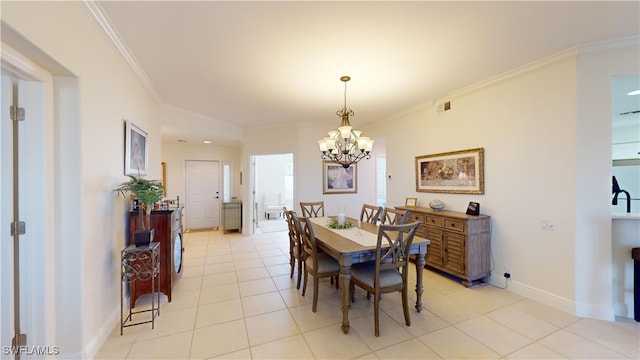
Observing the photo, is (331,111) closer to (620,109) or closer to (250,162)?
(250,162)

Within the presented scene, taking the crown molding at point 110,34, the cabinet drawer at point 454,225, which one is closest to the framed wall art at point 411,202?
the cabinet drawer at point 454,225

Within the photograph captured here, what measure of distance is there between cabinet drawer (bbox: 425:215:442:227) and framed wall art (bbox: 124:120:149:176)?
389 cm

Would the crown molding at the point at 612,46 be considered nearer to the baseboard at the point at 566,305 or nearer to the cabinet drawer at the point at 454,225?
the cabinet drawer at the point at 454,225

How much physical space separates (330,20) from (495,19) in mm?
1350

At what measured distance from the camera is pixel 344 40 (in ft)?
7.39

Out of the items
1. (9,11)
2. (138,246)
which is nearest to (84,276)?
(138,246)

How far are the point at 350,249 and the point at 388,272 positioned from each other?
481 mm

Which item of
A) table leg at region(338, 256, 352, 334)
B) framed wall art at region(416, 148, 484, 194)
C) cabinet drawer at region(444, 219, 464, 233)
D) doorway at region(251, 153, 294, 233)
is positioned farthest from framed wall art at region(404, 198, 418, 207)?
doorway at region(251, 153, 294, 233)

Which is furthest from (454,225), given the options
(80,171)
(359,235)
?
(80,171)

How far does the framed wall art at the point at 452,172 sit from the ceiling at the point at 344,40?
3.22 ft

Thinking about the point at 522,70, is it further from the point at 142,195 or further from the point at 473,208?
the point at 142,195

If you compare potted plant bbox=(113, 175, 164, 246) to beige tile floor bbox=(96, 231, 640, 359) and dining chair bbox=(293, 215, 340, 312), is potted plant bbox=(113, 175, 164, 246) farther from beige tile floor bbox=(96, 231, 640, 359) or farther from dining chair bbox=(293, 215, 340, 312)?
dining chair bbox=(293, 215, 340, 312)

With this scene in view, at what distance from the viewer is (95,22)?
75.3 inches

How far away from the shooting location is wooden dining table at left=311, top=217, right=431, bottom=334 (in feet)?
7.18
